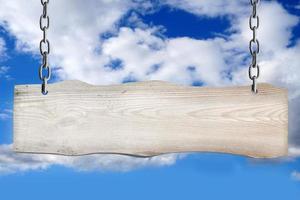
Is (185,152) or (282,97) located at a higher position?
(282,97)

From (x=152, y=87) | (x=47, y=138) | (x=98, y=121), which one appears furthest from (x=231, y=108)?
(x=47, y=138)

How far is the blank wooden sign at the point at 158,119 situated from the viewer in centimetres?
302

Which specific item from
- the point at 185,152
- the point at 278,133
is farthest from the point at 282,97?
the point at 185,152

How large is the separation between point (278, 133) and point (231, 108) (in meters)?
0.21

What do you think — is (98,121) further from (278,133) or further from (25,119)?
(278,133)

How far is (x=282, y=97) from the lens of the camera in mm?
3039

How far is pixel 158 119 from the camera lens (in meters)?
3.04

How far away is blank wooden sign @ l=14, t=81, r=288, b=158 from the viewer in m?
3.02

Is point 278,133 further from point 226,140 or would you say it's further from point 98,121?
point 98,121

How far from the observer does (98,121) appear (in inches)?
121

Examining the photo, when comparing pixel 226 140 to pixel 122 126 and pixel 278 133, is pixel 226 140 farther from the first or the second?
pixel 122 126

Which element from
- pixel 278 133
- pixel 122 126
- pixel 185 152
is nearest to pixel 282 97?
pixel 278 133

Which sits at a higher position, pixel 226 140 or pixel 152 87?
→ pixel 152 87

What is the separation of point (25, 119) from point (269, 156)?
1.00 meters
